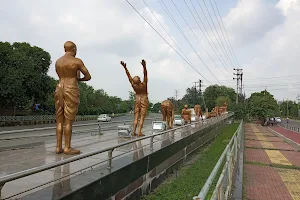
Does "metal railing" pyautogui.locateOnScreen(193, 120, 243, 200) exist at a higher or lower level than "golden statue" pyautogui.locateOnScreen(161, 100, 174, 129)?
→ lower

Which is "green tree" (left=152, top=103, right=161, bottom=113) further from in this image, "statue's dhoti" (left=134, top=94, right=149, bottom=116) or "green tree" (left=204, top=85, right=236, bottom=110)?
"statue's dhoti" (left=134, top=94, right=149, bottom=116)

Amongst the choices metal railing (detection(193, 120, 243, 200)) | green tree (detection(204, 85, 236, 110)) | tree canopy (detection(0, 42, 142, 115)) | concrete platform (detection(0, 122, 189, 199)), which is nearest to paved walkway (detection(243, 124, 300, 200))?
metal railing (detection(193, 120, 243, 200))

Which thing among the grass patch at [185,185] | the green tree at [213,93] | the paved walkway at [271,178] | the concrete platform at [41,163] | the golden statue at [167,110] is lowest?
the paved walkway at [271,178]

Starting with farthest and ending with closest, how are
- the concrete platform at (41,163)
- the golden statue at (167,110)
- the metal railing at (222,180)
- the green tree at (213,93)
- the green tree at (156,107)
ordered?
the green tree at (156,107), the green tree at (213,93), the golden statue at (167,110), the concrete platform at (41,163), the metal railing at (222,180)

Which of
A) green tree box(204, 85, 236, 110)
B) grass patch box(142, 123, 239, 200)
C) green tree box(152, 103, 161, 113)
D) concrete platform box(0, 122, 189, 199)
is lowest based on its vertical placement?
grass patch box(142, 123, 239, 200)

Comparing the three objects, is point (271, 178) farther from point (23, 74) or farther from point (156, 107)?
point (156, 107)

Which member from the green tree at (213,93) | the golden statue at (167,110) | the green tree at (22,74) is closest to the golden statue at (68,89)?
the golden statue at (167,110)

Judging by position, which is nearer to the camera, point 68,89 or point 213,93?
point 68,89

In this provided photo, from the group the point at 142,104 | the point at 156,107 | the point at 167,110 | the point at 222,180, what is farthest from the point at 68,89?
the point at 156,107

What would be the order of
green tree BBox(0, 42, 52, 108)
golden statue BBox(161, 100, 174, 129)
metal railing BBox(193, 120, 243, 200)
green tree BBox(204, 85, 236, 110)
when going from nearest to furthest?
metal railing BBox(193, 120, 243, 200), golden statue BBox(161, 100, 174, 129), green tree BBox(0, 42, 52, 108), green tree BBox(204, 85, 236, 110)

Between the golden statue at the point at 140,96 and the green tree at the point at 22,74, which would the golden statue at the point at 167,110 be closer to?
the golden statue at the point at 140,96

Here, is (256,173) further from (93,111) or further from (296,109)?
(296,109)

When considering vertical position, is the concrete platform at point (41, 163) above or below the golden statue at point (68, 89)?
below

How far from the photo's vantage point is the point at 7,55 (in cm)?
2481
